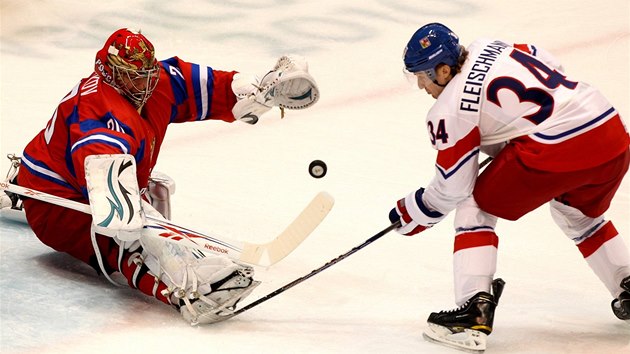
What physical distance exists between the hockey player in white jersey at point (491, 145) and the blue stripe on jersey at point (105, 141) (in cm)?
84

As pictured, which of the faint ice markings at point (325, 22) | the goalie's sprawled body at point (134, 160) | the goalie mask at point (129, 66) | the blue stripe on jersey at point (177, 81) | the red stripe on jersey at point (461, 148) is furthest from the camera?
the faint ice markings at point (325, 22)

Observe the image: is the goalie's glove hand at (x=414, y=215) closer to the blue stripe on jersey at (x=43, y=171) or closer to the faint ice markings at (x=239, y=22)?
the blue stripe on jersey at (x=43, y=171)

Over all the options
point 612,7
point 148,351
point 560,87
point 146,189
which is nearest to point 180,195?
point 146,189

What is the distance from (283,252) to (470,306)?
0.52 m

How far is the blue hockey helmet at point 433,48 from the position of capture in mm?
2756

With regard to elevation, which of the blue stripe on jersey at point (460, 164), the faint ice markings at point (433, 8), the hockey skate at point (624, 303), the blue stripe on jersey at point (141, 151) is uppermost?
the faint ice markings at point (433, 8)

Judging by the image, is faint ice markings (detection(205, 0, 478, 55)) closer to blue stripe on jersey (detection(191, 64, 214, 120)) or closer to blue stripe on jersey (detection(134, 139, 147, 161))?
blue stripe on jersey (detection(191, 64, 214, 120))

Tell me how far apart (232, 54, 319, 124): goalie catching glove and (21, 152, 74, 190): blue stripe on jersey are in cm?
69

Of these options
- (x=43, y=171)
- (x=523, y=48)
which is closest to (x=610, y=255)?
(x=523, y=48)

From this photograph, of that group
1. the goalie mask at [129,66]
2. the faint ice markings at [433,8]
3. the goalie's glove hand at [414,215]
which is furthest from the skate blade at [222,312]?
the faint ice markings at [433,8]

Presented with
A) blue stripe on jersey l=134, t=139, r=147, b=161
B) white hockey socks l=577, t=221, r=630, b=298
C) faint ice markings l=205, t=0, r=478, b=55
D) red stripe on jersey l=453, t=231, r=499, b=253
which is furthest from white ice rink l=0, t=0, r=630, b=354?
blue stripe on jersey l=134, t=139, r=147, b=161

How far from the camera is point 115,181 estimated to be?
2820 millimetres

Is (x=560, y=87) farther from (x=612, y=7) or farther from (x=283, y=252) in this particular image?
(x=612, y=7)

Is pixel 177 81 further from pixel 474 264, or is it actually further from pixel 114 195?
pixel 474 264
